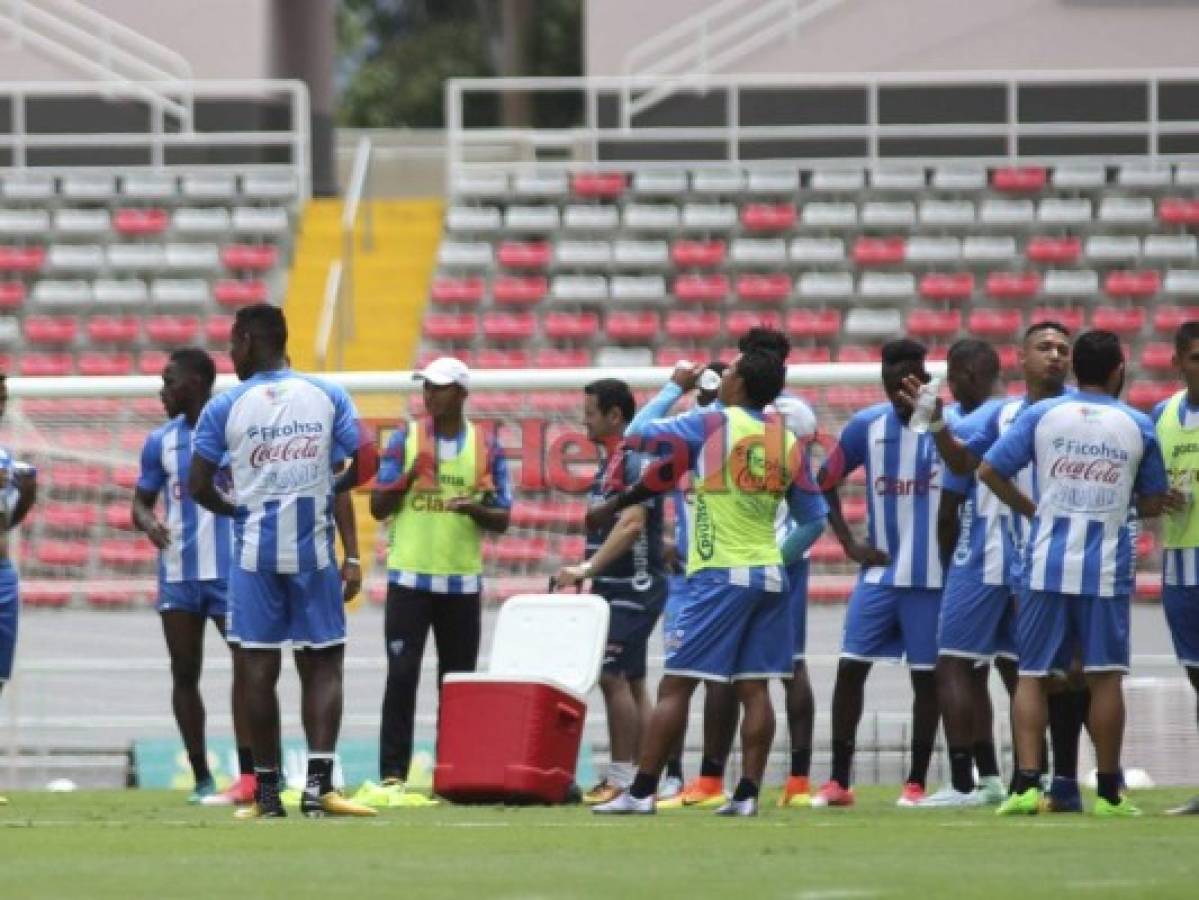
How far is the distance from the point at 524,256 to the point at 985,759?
1404 cm

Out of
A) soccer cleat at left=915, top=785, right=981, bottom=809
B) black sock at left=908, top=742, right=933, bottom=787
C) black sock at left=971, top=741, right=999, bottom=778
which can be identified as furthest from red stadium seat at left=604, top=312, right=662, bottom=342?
soccer cleat at left=915, top=785, right=981, bottom=809

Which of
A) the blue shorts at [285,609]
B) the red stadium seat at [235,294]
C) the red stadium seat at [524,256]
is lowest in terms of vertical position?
the blue shorts at [285,609]

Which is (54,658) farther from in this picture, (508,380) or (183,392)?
(183,392)

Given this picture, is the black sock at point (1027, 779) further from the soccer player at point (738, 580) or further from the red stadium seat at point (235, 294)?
the red stadium seat at point (235, 294)

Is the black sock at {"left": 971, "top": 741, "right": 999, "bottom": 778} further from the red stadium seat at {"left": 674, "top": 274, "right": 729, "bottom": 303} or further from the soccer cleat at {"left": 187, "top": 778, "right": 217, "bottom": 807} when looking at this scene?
the red stadium seat at {"left": 674, "top": 274, "right": 729, "bottom": 303}

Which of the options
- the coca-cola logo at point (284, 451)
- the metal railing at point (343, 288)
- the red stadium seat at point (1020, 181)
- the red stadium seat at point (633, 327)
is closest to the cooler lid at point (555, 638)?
the coca-cola logo at point (284, 451)

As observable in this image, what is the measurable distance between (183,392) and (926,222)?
14.0m

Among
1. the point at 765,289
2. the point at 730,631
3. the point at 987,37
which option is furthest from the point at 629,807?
the point at 987,37

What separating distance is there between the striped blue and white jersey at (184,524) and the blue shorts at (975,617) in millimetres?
3263

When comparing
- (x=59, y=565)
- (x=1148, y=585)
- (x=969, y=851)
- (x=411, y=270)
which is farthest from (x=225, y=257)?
(x=969, y=851)

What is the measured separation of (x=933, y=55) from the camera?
28.9 metres

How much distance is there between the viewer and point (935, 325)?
2469 centimetres

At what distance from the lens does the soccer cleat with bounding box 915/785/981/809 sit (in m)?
12.0

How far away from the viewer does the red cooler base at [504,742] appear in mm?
11805
